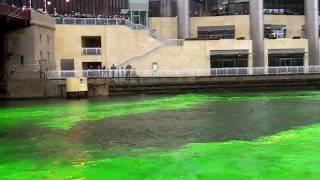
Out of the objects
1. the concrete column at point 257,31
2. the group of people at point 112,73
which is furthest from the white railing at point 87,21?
the concrete column at point 257,31

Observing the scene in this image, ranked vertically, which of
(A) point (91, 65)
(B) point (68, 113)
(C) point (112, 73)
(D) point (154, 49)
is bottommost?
(B) point (68, 113)

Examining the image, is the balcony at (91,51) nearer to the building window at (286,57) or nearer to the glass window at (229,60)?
the glass window at (229,60)

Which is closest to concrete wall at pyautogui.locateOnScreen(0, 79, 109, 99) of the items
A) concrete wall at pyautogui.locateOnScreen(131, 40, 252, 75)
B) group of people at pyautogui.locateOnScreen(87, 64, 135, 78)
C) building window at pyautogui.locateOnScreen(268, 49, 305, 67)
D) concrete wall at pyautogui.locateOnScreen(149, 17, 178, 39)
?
group of people at pyautogui.locateOnScreen(87, 64, 135, 78)

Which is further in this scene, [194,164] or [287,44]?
[287,44]

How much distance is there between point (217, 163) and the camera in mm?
25641

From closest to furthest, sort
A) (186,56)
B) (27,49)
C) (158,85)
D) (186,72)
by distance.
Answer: (27,49) < (158,85) < (186,72) < (186,56)

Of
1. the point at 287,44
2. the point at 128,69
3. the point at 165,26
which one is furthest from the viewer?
the point at 165,26

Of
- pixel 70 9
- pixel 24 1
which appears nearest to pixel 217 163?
pixel 24 1

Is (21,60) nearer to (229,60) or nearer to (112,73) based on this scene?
(112,73)

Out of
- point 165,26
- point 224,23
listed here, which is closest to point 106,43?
point 165,26

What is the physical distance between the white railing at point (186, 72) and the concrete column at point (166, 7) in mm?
31181

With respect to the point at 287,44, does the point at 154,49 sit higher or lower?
lower

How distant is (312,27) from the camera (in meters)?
115

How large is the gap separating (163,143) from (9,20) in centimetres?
4808
